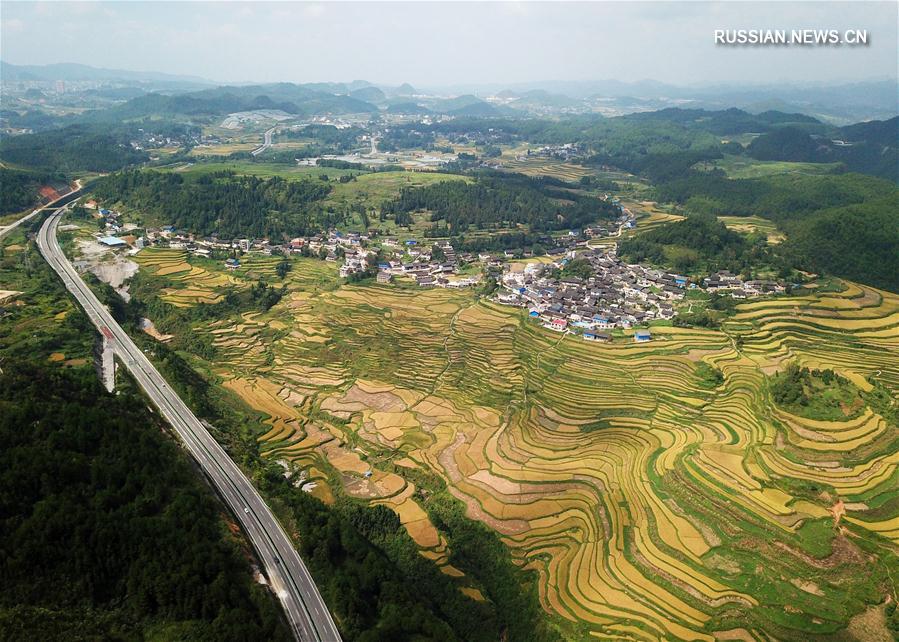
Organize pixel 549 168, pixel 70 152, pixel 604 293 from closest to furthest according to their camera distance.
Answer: pixel 604 293, pixel 70 152, pixel 549 168

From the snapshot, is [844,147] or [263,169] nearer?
[263,169]

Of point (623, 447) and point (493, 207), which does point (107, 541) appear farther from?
point (493, 207)

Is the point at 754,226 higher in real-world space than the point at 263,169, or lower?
lower

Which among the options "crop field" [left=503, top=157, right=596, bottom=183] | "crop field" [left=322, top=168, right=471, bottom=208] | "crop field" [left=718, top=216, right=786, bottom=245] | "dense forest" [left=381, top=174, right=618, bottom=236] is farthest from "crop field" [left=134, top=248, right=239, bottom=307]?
"crop field" [left=503, top=157, right=596, bottom=183]

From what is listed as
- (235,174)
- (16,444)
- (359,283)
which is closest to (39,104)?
(235,174)

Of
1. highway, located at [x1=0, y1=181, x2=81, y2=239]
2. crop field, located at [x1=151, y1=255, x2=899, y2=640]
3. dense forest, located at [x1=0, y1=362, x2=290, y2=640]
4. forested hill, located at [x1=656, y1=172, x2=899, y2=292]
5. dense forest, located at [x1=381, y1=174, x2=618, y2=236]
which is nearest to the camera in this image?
dense forest, located at [x1=0, y1=362, x2=290, y2=640]

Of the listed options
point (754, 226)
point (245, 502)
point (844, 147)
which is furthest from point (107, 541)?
point (844, 147)

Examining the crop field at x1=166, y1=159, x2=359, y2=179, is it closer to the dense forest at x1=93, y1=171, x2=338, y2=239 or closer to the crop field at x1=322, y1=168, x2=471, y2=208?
the dense forest at x1=93, y1=171, x2=338, y2=239

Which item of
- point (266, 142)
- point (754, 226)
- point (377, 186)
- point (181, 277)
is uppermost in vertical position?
point (266, 142)
